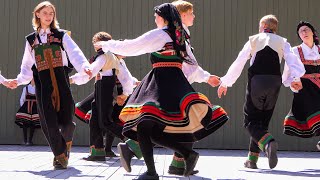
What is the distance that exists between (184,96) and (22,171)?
2.00m

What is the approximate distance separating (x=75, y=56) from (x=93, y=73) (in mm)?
428

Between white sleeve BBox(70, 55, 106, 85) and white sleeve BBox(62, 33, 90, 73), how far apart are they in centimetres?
9

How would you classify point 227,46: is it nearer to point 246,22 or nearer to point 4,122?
point 246,22

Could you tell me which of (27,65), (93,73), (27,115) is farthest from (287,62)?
(27,115)

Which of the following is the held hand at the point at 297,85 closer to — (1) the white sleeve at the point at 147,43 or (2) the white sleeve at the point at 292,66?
(2) the white sleeve at the point at 292,66

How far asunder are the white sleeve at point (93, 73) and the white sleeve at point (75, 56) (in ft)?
0.30

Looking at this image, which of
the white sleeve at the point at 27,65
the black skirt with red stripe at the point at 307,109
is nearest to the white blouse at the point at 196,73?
the white sleeve at the point at 27,65

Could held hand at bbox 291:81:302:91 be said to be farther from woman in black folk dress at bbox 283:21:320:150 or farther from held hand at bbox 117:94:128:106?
held hand at bbox 117:94:128:106

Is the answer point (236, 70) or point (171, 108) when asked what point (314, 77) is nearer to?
point (236, 70)

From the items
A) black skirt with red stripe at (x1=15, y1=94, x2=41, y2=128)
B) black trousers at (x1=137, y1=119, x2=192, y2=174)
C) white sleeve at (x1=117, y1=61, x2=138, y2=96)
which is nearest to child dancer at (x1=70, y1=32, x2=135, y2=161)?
white sleeve at (x1=117, y1=61, x2=138, y2=96)

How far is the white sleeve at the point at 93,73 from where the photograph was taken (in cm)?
526

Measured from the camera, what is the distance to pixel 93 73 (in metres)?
5.53

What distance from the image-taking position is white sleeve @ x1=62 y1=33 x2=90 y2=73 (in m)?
5.06

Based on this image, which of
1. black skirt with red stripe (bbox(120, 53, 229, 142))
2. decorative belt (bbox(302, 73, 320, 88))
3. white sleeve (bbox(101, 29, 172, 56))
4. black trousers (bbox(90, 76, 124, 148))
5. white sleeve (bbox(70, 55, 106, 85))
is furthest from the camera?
black trousers (bbox(90, 76, 124, 148))
